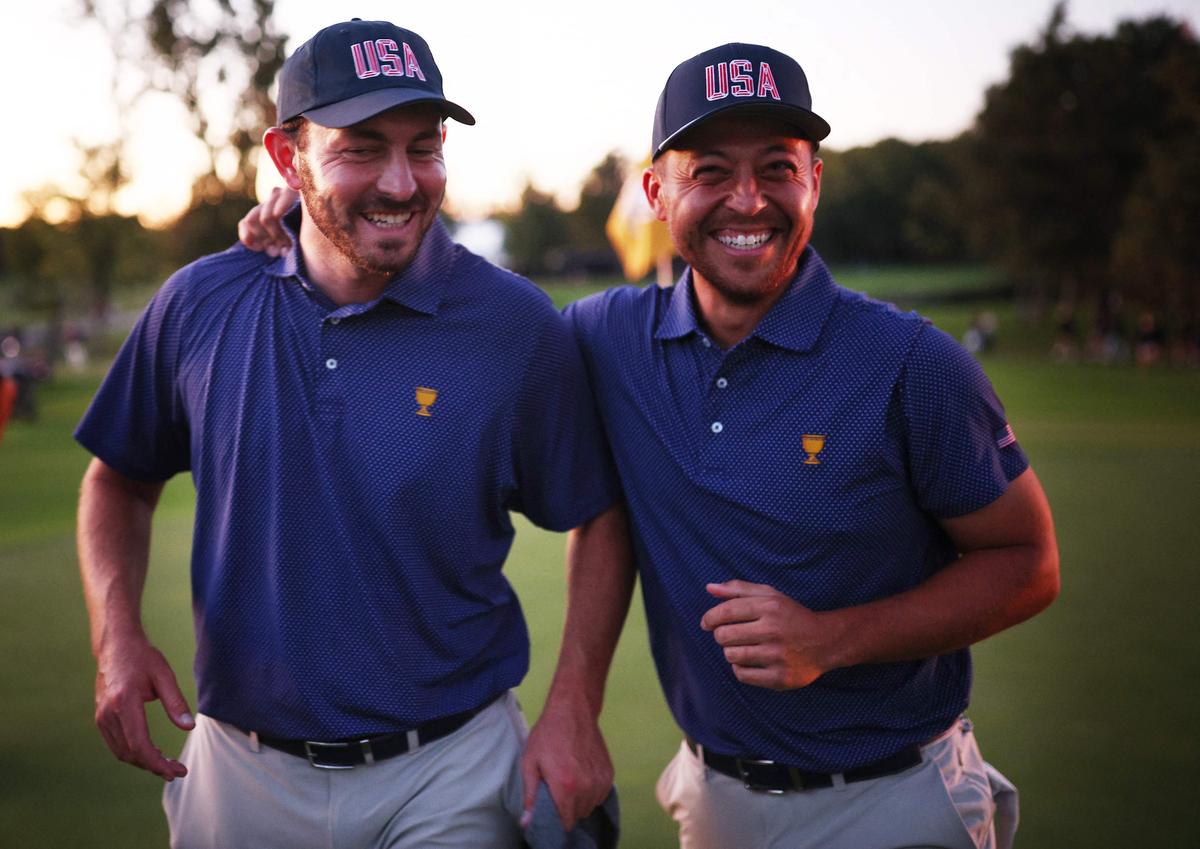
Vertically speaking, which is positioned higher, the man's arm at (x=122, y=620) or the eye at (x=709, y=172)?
the eye at (x=709, y=172)

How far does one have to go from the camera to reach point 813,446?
2.71 meters

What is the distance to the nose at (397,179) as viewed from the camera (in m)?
2.73

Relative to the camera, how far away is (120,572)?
297cm

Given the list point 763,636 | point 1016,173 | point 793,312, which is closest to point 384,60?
point 793,312

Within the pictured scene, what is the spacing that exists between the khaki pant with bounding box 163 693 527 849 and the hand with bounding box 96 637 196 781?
154 millimetres

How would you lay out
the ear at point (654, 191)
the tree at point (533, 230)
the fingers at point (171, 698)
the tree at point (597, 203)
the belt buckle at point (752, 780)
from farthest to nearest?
1. the tree at point (533, 230)
2. the tree at point (597, 203)
3. the ear at point (654, 191)
4. the belt buckle at point (752, 780)
5. the fingers at point (171, 698)

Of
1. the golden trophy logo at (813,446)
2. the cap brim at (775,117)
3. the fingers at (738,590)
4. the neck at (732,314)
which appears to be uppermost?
the cap brim at (775,117)

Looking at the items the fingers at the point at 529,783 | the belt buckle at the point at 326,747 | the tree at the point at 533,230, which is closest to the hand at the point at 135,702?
the belt buckle at the point at 326,747

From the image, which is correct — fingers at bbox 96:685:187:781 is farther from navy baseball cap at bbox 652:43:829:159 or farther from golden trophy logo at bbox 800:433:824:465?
navy baseball cap at bbox 652:43:829:159

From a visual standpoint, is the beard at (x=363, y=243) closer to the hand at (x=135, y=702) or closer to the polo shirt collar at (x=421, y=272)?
the polo shirt collar at (x=421, y=272)

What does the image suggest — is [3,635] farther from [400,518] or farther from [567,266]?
[567,266]

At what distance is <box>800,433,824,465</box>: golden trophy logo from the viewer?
107 inches

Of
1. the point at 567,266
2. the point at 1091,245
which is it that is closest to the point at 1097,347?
the point at 1091,245

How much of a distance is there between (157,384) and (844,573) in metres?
1.77
